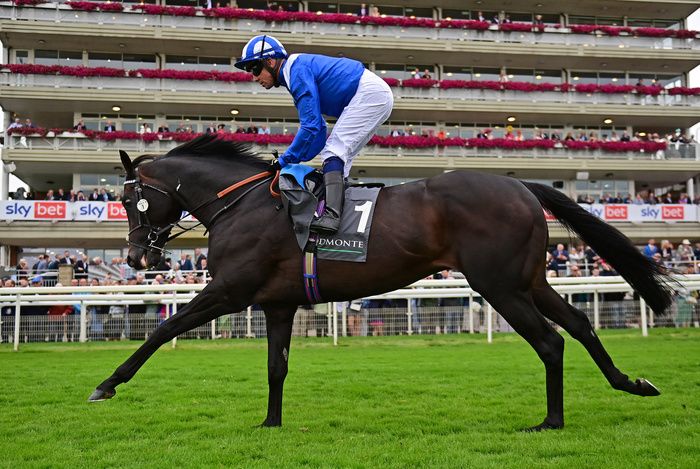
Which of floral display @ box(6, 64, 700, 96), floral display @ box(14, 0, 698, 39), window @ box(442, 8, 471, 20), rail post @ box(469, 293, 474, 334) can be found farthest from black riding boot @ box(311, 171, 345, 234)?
window @ box(442, 8, 471, 20)

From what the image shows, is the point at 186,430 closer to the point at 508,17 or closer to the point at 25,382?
the point at 25,382

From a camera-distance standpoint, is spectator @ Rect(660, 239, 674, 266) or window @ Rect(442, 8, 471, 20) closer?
spectator @ Rect(660, 239, 674, 266)

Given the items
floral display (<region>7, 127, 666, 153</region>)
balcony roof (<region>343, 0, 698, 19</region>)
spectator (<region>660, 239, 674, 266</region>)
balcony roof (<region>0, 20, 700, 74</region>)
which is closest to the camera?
spectator (<region>660, 239, 674, 266</region>)

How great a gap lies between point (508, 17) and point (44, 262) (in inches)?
1135

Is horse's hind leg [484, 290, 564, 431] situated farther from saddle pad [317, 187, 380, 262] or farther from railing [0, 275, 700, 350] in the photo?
railing [0, 275, 700, 350]

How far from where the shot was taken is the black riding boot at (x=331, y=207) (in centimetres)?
465

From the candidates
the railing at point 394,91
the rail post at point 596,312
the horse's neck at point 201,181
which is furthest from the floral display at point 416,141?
the horse's neck at point 201,181

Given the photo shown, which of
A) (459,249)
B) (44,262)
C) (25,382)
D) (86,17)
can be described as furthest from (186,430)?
(86,17)

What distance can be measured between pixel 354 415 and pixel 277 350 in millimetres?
809

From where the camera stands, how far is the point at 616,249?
204 inches

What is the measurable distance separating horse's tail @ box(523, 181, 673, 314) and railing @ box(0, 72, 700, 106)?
2641 centimetres

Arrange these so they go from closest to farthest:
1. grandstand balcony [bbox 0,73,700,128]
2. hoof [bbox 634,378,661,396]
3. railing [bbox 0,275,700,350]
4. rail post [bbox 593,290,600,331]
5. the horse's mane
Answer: hoof [bbox 634,378,661,396] → the horse's mane → railing [bbox 0,275,700,350] → rail post [bbox 593,290,600,331] → grandstand balcony [bbox 0,73,700,128]

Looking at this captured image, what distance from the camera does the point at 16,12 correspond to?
1186 inches

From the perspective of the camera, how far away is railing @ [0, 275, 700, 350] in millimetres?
11789
